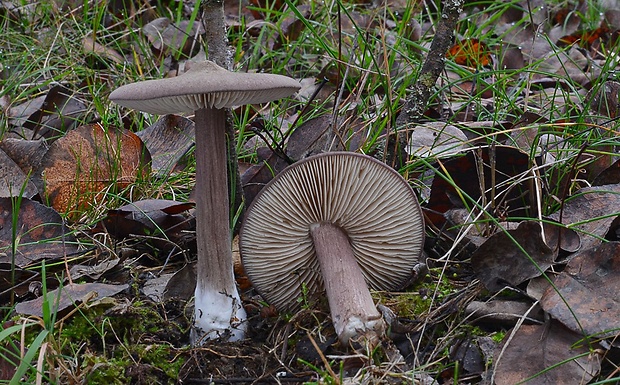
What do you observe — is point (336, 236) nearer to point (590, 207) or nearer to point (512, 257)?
point (512, 257)

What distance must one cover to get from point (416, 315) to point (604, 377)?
1.81ft

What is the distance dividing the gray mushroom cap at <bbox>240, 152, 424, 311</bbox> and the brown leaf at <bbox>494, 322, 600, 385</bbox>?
523 mm

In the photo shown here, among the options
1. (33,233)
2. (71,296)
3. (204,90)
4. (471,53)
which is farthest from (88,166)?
(471,53)

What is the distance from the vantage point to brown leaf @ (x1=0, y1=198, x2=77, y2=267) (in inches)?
86.5

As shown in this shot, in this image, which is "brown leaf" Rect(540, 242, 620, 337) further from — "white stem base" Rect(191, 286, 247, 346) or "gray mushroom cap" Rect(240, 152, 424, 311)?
"white stem base" Rect(191, 286, 247, 346)

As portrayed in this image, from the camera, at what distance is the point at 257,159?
9.15 ft

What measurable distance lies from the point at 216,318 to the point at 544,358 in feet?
3.07

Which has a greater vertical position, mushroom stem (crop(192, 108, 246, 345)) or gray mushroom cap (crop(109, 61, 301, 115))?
gray mushroom cap (crop(109, 61, 301, 115))

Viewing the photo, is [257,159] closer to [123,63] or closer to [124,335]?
[124,335]

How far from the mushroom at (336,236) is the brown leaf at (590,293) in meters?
0.47

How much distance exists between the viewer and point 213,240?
1.88m

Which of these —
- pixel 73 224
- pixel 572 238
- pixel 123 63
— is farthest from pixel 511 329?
pixel 123 63

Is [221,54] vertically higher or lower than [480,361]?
higher

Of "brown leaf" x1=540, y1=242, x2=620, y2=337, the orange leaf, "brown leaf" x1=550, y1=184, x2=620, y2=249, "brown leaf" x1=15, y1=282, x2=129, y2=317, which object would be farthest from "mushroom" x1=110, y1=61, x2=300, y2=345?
the orange leaf
